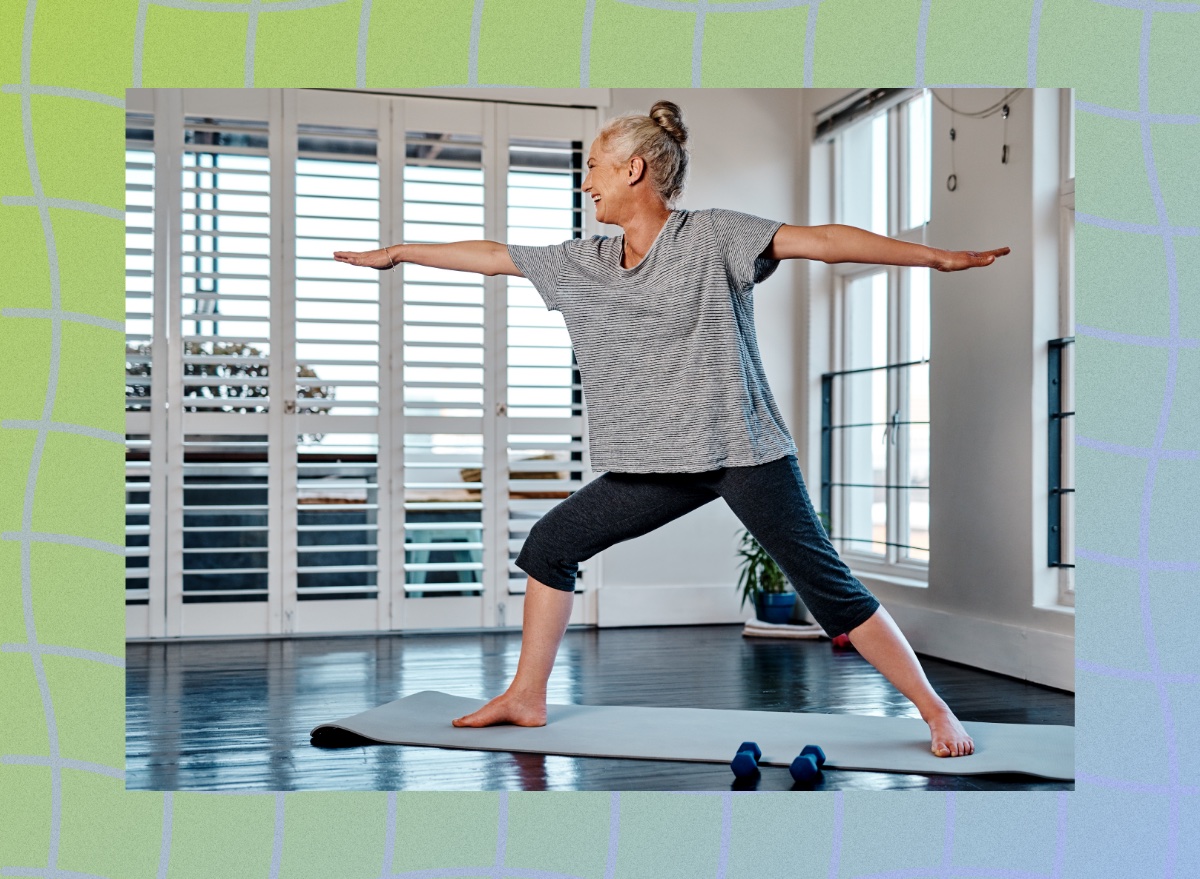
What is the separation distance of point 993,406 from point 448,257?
2.41m

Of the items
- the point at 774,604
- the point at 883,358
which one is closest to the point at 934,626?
the point at 774,604

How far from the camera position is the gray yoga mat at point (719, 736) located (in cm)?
249

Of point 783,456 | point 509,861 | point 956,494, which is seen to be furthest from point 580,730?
point 956,494

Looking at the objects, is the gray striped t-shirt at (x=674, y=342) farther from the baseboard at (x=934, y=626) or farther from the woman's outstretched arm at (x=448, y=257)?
the baseboard at (x=934, y=626)

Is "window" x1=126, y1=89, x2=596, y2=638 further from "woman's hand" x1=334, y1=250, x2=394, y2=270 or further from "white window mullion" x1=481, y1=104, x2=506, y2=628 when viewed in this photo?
"woman's hand" x1=334, y1=250, x2=394, y2=270

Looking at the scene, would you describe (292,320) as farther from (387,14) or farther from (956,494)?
(387,14)

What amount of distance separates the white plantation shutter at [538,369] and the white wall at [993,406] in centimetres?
147

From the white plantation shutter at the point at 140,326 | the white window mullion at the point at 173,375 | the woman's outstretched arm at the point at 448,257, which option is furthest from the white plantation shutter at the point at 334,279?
the woman's outstretched arm at the point at 448,257

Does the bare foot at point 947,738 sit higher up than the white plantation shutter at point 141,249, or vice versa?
the white plantation shutter at point 141,249

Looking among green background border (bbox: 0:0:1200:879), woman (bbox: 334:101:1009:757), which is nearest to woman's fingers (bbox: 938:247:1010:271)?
green background border (bbox: 0:0:1200:879)

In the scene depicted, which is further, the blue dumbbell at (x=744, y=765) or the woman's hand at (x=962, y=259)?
the blue dumbbell at (x=744, y=765)

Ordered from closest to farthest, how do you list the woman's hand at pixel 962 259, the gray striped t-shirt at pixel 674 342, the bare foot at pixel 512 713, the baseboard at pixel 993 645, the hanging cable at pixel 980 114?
1. the woman's hand at pixel 962 259
2. the gray striped t-shirt at pixel 674 342
3. the bare foot at pixel 512 713
4. the baseboard at pixel 993 645
5. the hanging cable at pixel 980 114

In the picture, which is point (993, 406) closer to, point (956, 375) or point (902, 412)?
point (956, 375)

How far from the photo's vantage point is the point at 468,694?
3492mm
